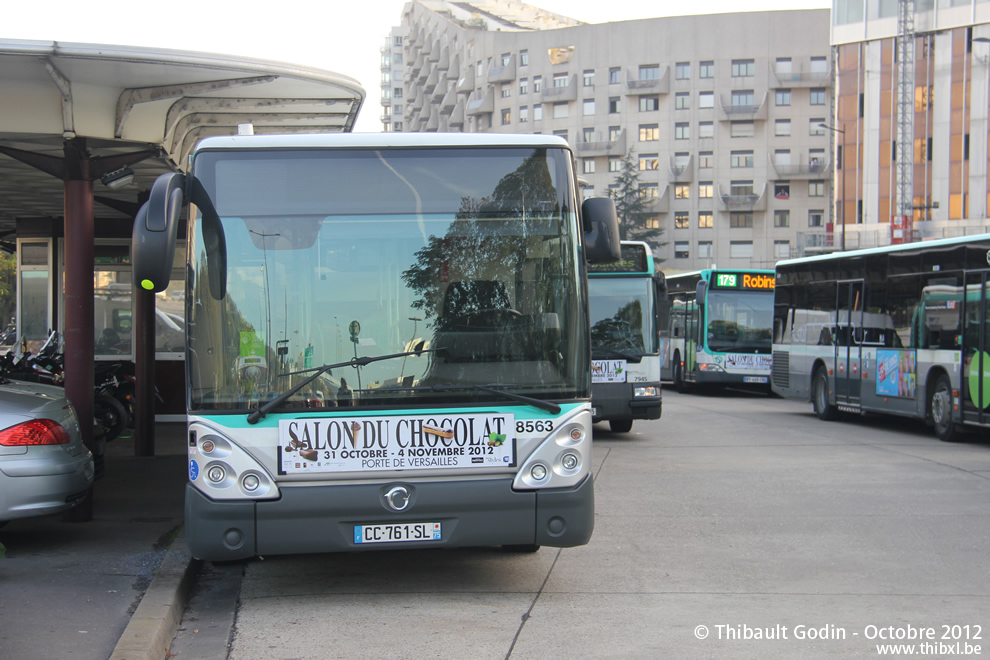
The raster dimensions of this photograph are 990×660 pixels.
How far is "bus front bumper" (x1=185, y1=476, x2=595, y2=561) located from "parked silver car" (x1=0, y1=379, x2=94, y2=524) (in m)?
1.74

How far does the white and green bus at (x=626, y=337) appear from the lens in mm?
15680

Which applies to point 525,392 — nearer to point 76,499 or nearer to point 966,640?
point 966,640

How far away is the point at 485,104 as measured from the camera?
10200 centimetres

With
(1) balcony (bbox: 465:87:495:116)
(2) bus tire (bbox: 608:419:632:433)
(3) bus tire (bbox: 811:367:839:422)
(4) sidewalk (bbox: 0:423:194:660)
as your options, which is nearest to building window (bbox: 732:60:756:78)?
(1) balcony (bbox: 465:87:495:116)

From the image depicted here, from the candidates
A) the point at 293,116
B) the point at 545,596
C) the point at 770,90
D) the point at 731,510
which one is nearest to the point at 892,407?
the point at 731,510

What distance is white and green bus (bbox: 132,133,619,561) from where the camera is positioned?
6012mm

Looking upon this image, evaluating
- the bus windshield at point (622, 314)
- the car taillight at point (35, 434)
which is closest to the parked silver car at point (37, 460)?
the car taillight at point (35, 434)

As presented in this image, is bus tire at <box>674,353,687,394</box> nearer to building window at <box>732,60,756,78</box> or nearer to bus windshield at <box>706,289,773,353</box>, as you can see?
bus windshield at <box>706,289,773,353</box>

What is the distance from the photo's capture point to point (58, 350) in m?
15.9

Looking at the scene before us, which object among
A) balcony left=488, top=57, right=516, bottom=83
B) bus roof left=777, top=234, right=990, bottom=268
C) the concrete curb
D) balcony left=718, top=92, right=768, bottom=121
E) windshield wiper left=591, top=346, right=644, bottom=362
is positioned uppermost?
balcony left=488, top=57, right=516, bottom=83

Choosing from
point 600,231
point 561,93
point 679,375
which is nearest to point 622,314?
point 600,231

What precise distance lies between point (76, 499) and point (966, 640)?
5.81m

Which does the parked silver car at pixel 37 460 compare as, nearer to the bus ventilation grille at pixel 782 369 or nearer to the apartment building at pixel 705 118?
the bus ventilation grille at pixel 782 369

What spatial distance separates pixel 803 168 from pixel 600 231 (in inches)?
3434
